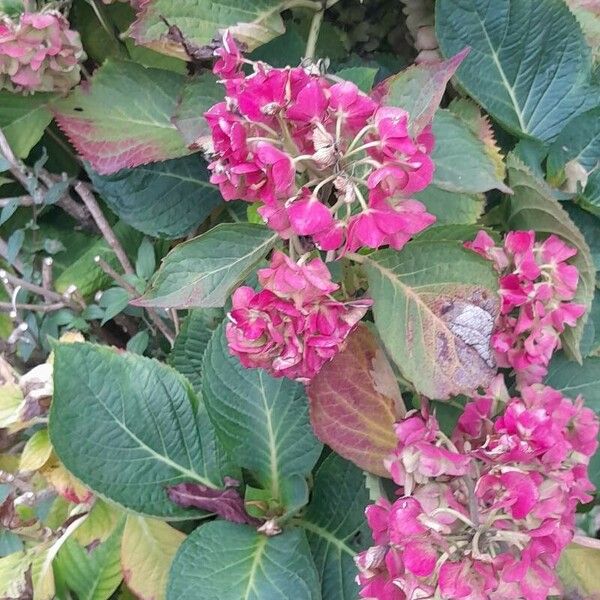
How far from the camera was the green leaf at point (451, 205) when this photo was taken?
2.21 ft

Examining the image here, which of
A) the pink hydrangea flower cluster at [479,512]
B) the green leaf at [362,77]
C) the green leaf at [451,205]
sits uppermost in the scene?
the green leaf at [362,77]

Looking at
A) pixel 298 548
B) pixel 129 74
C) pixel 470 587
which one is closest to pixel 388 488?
pixel 298 548

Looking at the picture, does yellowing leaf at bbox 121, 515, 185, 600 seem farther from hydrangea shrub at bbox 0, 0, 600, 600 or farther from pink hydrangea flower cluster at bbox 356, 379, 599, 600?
pink hydrangea flower cluster at bbox 356, 379, 599, 600

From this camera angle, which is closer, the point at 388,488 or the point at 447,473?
the point at 447,473

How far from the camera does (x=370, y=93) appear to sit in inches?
24.9

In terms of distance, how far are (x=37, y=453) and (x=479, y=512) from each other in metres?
0.45

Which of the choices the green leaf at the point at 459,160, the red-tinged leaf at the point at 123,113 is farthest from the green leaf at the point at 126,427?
the green leaf at the point at 459,160

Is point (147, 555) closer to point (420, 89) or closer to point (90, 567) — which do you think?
point (90, 567)

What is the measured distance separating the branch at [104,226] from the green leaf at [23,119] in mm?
70

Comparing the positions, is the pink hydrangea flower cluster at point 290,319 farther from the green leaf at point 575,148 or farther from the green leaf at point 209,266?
the green leaf at point 575,148

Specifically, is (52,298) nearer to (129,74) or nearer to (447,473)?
(129,74)

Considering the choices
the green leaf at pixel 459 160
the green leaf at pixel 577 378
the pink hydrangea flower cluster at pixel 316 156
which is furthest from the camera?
the green leaf at pixel 577 378

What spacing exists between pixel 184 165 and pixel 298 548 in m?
0.42

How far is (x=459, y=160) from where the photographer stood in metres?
0.62
